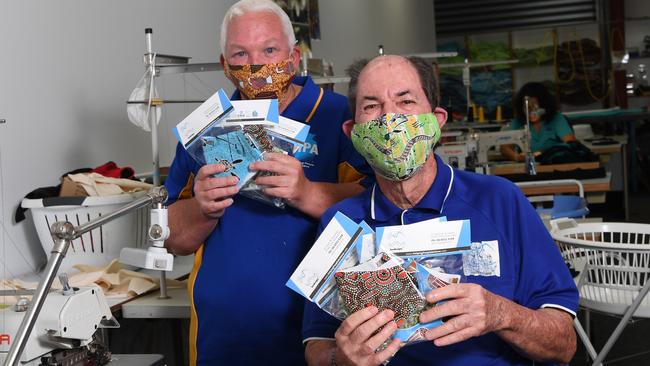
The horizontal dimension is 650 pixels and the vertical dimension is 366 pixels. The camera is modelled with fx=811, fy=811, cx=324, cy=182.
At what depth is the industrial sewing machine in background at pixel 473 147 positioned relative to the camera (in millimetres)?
4762

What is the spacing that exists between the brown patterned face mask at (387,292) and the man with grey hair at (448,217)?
0.18m

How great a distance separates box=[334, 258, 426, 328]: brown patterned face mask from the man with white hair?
0.48 meters

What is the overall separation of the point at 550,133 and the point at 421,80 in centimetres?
519

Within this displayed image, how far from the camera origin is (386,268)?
4.67 feet

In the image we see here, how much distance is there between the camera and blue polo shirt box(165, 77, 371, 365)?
6.59ft

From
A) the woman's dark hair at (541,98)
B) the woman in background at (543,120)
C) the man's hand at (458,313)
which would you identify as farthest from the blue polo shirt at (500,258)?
the woman's dark hair at (541,98)

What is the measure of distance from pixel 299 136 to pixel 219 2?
3.53 metres

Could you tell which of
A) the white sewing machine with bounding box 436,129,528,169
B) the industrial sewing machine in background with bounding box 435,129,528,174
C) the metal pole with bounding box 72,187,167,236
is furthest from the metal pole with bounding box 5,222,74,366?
the white sewing machine with bounding box 436,129,528,169

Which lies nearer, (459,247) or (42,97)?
(459,247)

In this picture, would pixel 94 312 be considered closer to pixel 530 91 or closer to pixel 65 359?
pixel 65 359

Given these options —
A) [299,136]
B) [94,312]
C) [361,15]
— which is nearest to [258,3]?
[299,136]

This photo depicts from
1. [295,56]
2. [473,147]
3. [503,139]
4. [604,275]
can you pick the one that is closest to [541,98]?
[503,139]

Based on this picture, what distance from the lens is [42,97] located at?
3150 mm

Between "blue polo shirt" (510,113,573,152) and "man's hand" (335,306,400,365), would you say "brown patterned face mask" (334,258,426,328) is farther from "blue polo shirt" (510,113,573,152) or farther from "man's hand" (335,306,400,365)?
"blue polo shirt" (510,113,573,152)
